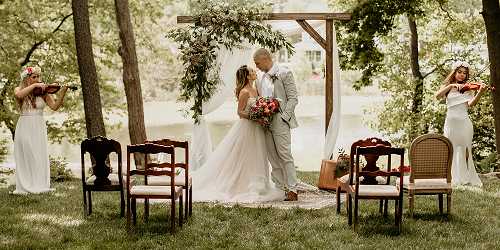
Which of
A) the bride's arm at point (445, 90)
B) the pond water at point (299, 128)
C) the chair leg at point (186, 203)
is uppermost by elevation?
the bride's arm at point (445, 90)

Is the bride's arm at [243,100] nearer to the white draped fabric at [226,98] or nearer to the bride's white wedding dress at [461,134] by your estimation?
the white draped fabric at [226,98]

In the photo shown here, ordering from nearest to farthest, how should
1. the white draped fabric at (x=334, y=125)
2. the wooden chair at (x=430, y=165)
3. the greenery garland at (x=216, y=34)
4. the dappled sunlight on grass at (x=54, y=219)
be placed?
1. the wooden chair at (x=430, y=165)
2. the dappled sunlight on grass at (x=54, y=219)
3. the greenery garland at (x=216, y=34)
4. the white draped fabric at (x=334, y=125)

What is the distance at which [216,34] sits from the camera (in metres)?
10.5

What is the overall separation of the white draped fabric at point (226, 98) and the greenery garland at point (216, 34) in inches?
14.2

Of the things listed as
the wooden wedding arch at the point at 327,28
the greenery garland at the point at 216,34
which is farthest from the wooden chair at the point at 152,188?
the wooden wedding arch at the point at 327,28

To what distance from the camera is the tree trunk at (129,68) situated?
47.2ft

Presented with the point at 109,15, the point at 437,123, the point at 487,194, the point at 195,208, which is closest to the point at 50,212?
the point at 195,208

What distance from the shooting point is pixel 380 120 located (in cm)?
1898

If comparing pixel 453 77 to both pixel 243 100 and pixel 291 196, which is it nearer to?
pixel 291 196

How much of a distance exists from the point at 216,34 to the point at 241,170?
7.22ft

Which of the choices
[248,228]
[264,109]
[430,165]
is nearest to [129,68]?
[264,109]

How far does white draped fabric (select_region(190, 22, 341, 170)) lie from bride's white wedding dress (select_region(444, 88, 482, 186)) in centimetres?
191

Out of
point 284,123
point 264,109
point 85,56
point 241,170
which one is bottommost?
point 241,170

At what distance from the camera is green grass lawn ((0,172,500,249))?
7.00 metres
